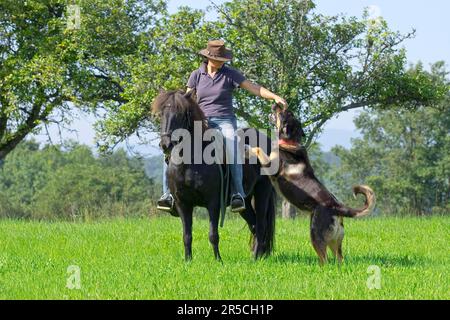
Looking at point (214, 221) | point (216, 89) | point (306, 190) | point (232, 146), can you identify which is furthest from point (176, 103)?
point (306, 190)

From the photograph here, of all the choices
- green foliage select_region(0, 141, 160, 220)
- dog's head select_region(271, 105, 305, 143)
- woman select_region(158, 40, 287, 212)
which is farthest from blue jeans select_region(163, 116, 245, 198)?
green foliage select_region(0, 141, 160, 220)

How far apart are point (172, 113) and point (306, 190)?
2027mm

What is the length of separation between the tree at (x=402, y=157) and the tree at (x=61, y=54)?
25978 millimetres

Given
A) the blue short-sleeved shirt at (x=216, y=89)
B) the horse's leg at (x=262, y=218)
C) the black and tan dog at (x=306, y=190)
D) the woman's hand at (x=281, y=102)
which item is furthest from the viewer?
the horse's leg at (x=262, y=218)

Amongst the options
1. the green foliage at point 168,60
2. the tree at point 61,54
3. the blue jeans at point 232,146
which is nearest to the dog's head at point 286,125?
the blue jeans at point 232,146

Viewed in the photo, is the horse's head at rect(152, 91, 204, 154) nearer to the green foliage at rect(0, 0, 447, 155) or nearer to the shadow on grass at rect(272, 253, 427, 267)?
the shadow on grass at rect(272, 253, 427, 267)

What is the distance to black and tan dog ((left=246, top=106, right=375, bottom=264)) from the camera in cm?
990

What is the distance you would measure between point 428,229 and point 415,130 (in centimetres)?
4835

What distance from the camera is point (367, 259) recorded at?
11.1 m

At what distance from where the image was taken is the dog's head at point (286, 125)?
10.3 m

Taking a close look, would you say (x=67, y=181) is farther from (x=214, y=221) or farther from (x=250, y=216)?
(x=214, y=221)

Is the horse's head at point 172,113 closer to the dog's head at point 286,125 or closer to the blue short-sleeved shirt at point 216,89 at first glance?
the blue short-sleeved shirt at point 216,89
